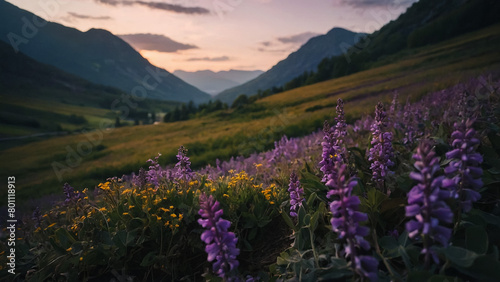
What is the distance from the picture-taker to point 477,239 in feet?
6.66

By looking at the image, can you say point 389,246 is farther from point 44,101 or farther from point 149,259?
point 44,101

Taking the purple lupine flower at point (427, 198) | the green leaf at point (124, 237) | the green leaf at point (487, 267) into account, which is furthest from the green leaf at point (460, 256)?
the green leaf at point (124, 237)

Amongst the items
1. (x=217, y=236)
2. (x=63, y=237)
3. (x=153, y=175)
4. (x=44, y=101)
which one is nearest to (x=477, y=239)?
(x=217, y=236)

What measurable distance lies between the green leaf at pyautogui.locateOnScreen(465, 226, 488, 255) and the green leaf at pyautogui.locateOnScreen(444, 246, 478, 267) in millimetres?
383

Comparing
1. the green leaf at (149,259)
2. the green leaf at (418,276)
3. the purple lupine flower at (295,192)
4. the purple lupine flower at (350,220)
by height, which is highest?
the purple lupine flower at (350,220)

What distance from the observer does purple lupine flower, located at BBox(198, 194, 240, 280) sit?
1794 millimetres

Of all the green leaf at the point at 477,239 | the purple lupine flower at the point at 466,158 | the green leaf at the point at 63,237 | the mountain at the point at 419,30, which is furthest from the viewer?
the mountain at the point at 419,30

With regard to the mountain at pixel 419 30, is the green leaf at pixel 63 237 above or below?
below

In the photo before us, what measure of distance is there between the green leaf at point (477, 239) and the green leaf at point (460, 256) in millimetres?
383

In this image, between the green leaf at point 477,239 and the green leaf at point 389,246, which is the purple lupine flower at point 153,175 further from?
the green leaf at point 477,239

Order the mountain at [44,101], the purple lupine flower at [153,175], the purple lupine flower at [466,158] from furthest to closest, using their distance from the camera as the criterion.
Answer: the mountain at [44,101] → the purple lupine flower at [153,175] → the purple lupine flower at [466,158]

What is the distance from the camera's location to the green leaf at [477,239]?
6.57 feet

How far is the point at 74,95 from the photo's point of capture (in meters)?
167

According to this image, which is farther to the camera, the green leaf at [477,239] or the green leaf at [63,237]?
the green leaf at [63,237]
